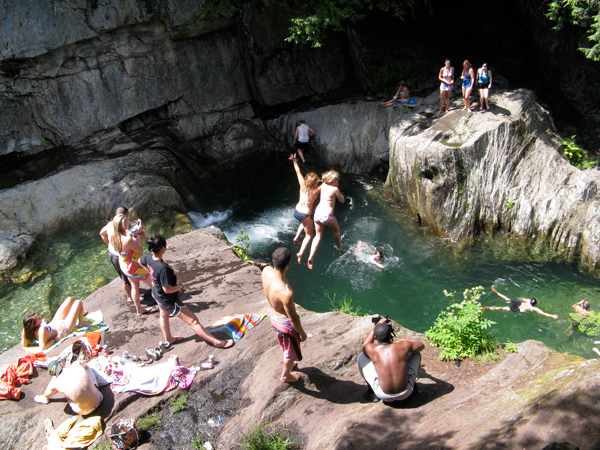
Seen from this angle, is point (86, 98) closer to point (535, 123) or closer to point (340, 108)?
point (340, 108)

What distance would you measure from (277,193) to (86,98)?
7.32m

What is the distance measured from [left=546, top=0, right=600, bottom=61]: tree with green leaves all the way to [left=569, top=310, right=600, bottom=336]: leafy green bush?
6139 mm

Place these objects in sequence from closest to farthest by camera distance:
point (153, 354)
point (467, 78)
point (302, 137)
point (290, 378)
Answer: point (290, 378)
point (153, 354)
point (467, 78)
point (302, 137)

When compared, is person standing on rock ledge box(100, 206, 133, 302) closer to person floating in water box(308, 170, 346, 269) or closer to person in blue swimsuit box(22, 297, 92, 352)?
person in blue swimsuit box(22, 297, 92, 352)

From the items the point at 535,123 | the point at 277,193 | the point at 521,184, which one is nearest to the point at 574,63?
the point at 535,123

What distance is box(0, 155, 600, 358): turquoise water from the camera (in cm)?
841

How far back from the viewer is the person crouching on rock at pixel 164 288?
194 inches

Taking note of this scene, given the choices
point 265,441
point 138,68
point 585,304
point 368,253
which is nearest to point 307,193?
point 265,441

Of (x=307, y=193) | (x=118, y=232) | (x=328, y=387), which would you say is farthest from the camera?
(x=307, y=193)

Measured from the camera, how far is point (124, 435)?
13.2ft

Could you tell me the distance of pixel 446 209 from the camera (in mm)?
10562

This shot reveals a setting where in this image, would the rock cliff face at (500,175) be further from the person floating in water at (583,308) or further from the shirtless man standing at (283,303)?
the shirtless man standing at (283,303)

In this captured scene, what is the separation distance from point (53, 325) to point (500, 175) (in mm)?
9745

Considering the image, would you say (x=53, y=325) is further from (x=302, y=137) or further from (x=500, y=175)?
(x=302, y=137)
